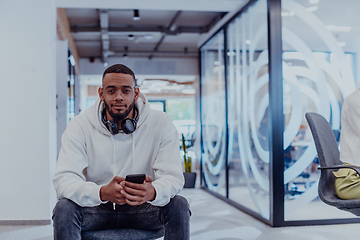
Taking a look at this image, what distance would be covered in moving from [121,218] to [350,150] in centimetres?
136

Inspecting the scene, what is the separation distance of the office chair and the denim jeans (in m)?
0.96

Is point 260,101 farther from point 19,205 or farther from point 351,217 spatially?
point 19,205

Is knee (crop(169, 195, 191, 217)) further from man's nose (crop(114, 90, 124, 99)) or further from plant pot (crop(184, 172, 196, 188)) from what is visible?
plant pot (crop(184, 172, 196, 188))

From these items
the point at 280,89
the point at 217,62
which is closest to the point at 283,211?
the point at 280,89

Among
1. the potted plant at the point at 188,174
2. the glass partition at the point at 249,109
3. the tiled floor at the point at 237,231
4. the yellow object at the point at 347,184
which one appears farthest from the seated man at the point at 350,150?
the potted plant at the point at 188,174

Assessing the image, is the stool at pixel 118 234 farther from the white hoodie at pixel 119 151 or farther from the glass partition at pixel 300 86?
the glass partition at pixel 300 86

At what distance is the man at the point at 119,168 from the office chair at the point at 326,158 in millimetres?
912

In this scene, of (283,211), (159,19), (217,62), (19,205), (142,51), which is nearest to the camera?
(283,211)

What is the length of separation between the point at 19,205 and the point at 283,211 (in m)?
2.48

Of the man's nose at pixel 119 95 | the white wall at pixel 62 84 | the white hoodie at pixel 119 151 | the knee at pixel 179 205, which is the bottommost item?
the knee at pixel 179 205

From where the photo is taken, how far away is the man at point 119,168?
1557 mm

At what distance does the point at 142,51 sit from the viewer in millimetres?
8164

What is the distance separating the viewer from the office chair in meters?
2.12

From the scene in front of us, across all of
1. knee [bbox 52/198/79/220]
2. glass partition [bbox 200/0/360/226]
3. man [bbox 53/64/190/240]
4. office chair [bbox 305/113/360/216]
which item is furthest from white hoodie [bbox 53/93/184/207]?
glass partition [bbox 200/0/360/226]
